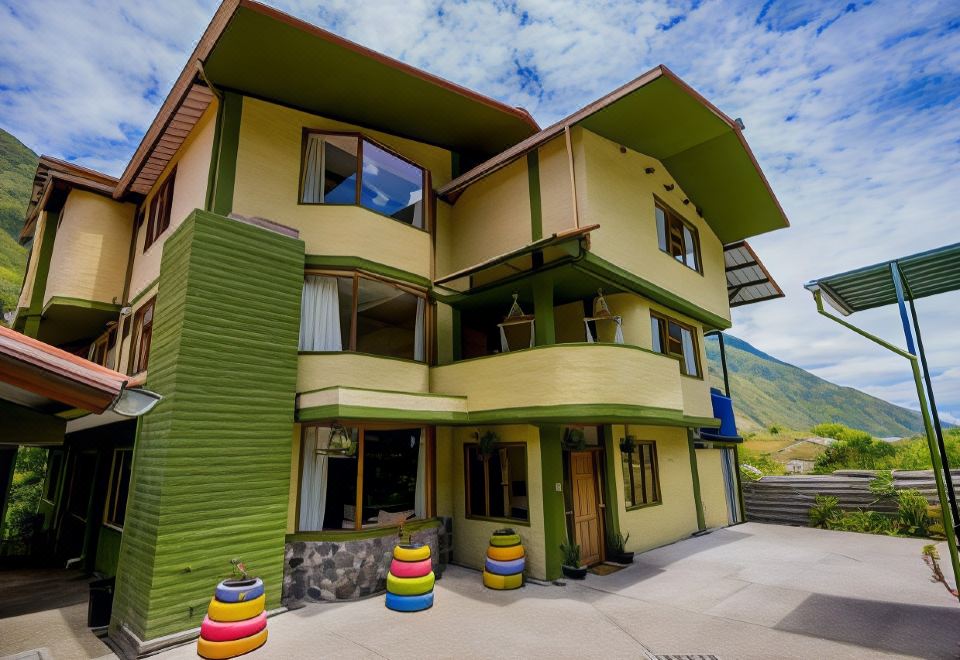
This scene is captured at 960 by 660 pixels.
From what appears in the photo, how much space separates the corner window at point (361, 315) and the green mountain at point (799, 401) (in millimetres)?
103569

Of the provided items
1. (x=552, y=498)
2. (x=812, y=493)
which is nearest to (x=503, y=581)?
(x=552, y=498)

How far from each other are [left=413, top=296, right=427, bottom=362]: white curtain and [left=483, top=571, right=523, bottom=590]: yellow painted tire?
4984mm

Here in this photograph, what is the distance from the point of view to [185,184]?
1160cm

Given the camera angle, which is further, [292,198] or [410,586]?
[292,198]

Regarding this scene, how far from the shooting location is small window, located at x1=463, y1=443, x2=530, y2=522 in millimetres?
11297

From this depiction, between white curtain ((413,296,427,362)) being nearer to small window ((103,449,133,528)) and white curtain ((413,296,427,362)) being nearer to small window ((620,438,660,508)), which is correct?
small window ((620,438,660,508))

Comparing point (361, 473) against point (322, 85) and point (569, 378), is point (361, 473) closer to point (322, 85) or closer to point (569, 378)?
point (569, 378)

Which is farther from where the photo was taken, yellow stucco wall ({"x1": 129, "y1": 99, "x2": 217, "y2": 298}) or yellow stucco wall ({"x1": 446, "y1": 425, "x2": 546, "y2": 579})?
yellow stucco wall ({"x1": 129, "y1": 99, "x2": 217, "y2": 298})

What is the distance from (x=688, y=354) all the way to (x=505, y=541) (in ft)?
28.5

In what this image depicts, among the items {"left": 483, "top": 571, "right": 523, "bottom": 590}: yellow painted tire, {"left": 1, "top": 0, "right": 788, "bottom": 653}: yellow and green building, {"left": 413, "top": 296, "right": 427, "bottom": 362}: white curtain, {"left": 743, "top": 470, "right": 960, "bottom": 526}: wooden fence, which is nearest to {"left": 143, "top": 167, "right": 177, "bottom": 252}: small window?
{"left": 1, "top": 0, "right": 788, "bottom": 653}: yellow and green building

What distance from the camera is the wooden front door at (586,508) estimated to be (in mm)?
11453

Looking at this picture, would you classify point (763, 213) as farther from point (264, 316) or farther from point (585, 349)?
point (264, 316)

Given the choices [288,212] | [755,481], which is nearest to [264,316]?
[288,212]

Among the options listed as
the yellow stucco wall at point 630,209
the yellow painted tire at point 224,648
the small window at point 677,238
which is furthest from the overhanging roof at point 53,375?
the small window at point 677,238
